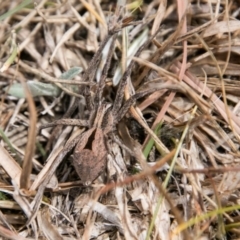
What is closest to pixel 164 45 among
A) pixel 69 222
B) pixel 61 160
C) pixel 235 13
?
pixel 235 13

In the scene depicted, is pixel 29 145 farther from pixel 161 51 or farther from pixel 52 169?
pixel 161 51

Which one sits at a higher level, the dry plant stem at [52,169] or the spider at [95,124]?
the spider at [95,124]

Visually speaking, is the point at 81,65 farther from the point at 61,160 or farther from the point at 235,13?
the point at 235,13

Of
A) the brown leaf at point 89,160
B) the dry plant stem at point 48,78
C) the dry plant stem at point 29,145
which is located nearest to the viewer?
the dry plant stem at point 29,145

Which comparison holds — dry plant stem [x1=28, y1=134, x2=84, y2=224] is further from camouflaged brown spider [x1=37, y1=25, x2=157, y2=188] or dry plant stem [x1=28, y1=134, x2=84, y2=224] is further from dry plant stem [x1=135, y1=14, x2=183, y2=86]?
dry plant stem [x1=135, y1=14, x2=183, y2=86]

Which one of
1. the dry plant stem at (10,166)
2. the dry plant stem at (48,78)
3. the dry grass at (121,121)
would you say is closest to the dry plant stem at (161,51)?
the dry grass at (121,121)

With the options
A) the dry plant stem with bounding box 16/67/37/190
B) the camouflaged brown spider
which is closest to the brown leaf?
the camouflaged brown spider

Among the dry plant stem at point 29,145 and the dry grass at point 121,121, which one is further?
the dry grass at point 121,121

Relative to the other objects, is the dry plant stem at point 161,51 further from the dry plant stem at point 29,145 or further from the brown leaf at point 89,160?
the dry plant stem at point 29,145

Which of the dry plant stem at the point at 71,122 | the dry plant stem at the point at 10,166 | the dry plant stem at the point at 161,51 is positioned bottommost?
the dry plant stem at the point at 10,166
